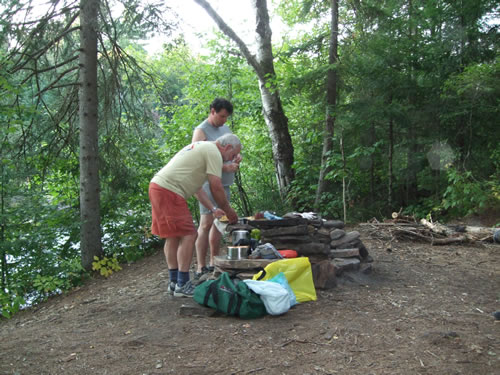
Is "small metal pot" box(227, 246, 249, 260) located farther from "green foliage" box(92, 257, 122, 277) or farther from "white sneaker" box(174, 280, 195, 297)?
"green foliage" box(92, 257, 122, 277)

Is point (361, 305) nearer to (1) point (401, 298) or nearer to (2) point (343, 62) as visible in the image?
(1) point (401, 298)

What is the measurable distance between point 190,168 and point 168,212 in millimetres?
454

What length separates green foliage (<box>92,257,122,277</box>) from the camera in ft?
21.5

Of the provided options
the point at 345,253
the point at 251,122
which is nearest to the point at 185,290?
the point at 345,253

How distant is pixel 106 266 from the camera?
679cm

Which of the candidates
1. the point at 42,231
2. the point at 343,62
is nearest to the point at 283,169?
the point at 343,62

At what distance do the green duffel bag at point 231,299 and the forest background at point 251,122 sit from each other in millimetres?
3217

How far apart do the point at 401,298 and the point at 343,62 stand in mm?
5407

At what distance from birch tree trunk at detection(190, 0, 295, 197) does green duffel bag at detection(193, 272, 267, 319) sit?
17.5 ft

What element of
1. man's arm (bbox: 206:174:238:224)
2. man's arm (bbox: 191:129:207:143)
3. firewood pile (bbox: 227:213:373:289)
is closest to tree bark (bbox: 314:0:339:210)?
→ firewood pile (bbox: 227:213:373:289)

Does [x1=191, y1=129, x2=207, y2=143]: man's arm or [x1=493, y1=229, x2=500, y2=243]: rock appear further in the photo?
[x1=493, y1=229, x2=500, y2=243]: rock

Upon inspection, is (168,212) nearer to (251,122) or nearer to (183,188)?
(183,188)

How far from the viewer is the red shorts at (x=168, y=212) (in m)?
3.83

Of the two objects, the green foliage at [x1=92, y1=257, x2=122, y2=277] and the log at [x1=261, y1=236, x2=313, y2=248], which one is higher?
the log at [x1=261, y1=236, x2=313, y2=248]
